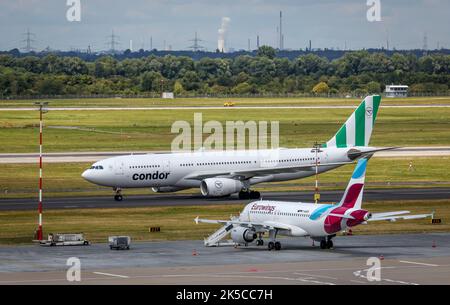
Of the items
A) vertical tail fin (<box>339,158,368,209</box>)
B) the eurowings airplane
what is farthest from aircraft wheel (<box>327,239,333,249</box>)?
vertical tail fin (<box>339,158,368,209</box>)

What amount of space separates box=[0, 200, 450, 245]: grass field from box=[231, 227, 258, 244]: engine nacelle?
6691 mm

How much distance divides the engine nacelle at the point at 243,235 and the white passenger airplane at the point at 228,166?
102 feet

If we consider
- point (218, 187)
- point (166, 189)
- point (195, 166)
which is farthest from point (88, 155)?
point (218, 187)

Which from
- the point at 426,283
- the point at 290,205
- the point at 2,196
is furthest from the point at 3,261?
the point at 2,196

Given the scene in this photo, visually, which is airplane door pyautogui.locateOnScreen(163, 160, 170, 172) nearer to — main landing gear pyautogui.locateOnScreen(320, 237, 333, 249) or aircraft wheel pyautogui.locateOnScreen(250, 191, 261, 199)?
aircraft wheel pyautogui.locateOnScreen(250, 191, 261, 199)

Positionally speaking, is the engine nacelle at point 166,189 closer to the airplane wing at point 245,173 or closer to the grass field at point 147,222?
the airplane wing at point 245,173

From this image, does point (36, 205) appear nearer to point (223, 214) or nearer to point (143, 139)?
point (223, 214)

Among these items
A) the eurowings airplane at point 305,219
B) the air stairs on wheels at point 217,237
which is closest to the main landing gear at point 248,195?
the eurowings airplane at point 305,219

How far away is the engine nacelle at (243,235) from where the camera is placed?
79438 millimetres

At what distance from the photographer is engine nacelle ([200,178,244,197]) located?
11112 cm

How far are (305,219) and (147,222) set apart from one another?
21.4m

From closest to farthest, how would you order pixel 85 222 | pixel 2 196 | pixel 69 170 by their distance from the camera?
pixel 85 222 < pixel 2 196 < pixel 69 170
